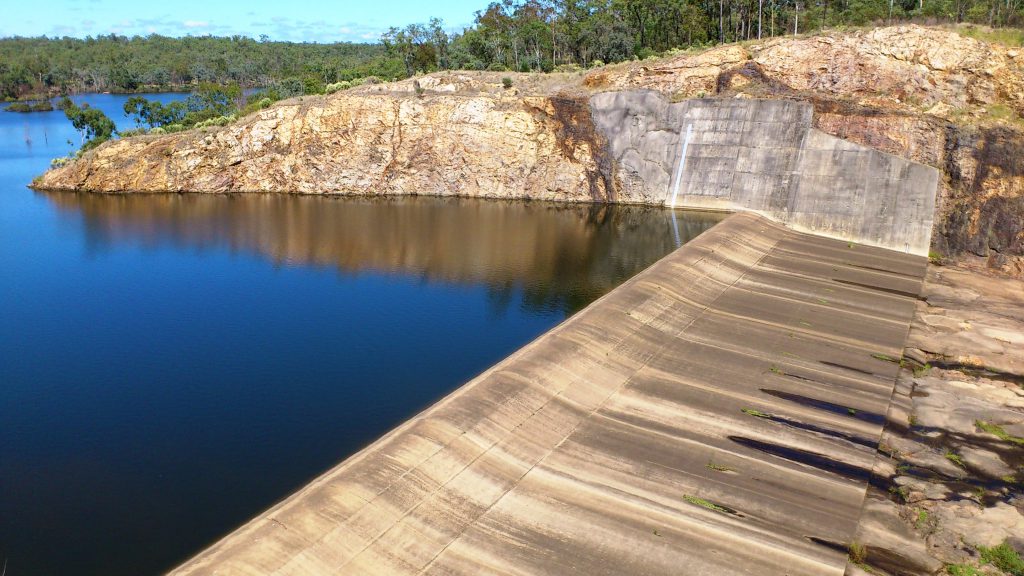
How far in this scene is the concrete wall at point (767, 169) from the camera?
4781 cm

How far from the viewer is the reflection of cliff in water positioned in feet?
141

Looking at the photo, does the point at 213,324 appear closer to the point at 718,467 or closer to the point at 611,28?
the point at 718,467

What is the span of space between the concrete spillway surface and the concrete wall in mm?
15500

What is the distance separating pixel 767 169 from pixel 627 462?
36.5 meters

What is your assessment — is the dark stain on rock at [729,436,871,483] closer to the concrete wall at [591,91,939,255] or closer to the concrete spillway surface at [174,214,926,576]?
the concrete spillway surface at [174,214,926,576]

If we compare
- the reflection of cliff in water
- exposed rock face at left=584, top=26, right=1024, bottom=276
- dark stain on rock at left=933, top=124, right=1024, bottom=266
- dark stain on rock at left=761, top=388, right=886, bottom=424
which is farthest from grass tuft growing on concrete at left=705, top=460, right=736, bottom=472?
dark stain on rock at left=933, top=124, right=1024, bottom=266

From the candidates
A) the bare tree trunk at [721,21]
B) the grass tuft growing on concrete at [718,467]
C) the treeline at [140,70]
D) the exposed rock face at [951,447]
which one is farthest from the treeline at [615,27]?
the treeline at [140,70]

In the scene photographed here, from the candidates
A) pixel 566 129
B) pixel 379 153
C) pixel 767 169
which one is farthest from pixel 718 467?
pixel 379 153

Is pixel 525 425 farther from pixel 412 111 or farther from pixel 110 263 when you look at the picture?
pixel 412 111

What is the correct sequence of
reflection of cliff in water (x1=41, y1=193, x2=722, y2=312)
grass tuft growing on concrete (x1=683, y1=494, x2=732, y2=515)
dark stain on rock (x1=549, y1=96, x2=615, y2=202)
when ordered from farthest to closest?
dark stain on rock (x1=549, y1=96, x2=615, y2=202)
reflection of cliff in water (x1=41, y1=193, x2=722, y2=312)
grass tuft growing on concrete (x1=683, y1=494, x2=732, y2=515)

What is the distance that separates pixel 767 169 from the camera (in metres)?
53.7

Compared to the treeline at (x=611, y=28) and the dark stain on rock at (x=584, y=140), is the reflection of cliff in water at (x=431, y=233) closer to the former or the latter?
the dark stain on rock at (x=584, y=140)

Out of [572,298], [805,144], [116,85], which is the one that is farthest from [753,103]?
[116,85]

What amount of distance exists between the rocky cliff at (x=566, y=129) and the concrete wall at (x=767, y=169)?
1.10 meters
